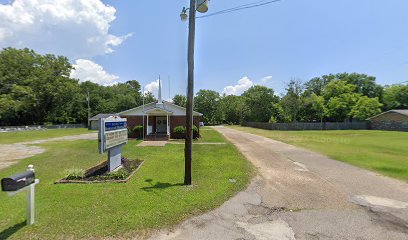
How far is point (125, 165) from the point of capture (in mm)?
9203

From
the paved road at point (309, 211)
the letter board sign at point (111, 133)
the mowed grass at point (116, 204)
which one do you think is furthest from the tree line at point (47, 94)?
the paved road at point (309, 211)

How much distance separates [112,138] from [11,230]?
4.29 meters

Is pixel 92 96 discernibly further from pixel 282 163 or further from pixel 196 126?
pixel 282 163

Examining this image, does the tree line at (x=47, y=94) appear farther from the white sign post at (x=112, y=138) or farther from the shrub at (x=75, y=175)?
the shrub at (x=75, y=175)

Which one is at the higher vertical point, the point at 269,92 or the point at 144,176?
the point at 269,92

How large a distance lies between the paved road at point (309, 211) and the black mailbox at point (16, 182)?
96.3 inches

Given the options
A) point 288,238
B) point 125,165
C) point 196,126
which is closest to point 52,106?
point 196,126

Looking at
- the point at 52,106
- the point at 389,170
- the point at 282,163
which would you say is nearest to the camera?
the point at 389,170

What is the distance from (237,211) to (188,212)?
42.5 inches

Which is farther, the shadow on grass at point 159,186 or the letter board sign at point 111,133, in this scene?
the letter board sign at point 111,133

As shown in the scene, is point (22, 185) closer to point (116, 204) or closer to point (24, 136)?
point (116, 204)

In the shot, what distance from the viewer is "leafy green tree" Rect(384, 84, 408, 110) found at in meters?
54.0

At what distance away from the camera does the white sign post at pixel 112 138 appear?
7.39 m

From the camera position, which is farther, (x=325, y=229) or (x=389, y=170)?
(x=389, y=170)
